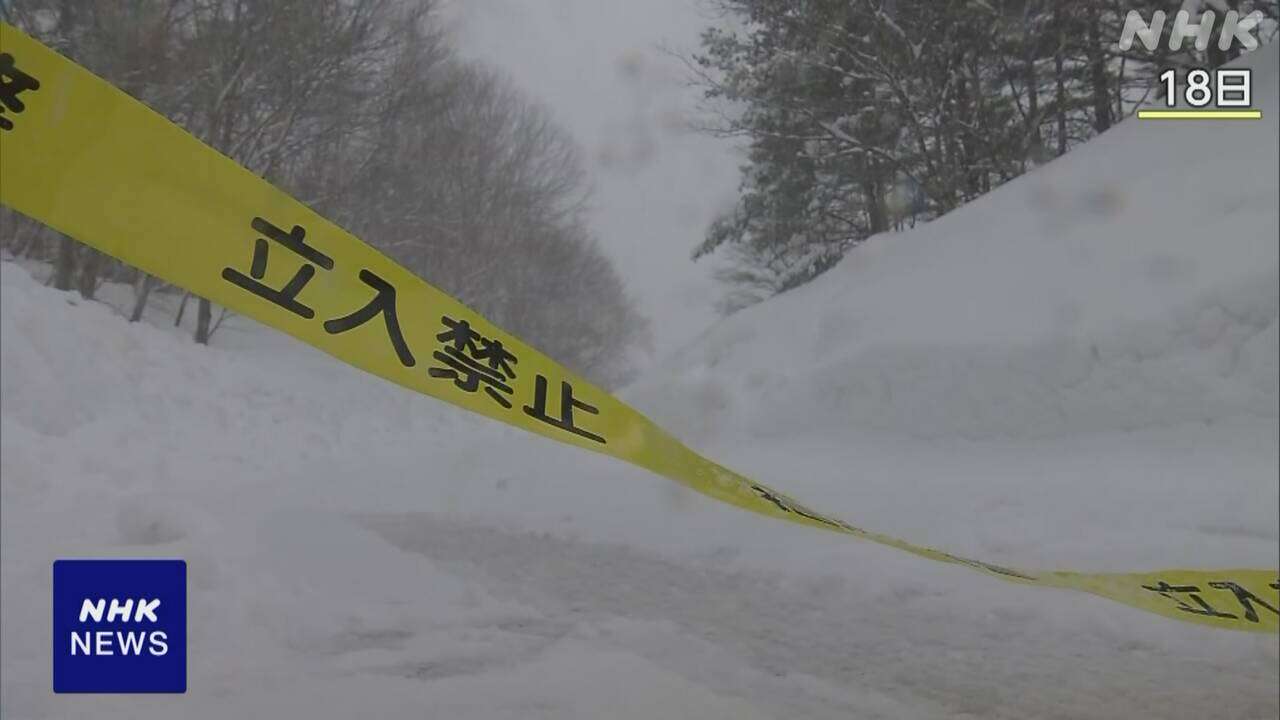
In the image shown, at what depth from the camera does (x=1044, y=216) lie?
6.98 m

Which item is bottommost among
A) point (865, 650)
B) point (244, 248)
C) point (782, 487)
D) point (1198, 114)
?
point (865, 650)

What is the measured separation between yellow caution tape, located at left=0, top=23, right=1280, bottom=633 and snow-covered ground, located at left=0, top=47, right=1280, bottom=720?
34.7 inches

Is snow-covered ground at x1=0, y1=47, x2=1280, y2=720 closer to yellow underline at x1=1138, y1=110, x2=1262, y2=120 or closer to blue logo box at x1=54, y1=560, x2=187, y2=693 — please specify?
blue logo box at x1=54, y1=560, x2=187, y2=693

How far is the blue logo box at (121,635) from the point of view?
189 cm

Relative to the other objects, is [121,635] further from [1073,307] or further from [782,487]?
[1073,307]

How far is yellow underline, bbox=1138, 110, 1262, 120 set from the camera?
6191 mm

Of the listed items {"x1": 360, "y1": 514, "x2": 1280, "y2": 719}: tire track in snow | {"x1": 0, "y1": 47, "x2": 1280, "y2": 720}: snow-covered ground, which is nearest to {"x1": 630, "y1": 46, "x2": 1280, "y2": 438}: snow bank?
{"x1": 0, "y1": 47, "x2": 1280, "y2": 720}: snow-covered ground

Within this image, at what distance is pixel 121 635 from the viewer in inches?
75.4

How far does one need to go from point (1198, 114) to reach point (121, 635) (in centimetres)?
731

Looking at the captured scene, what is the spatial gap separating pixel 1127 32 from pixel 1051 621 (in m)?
4.14

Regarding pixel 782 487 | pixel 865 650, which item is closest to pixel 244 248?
pixel 865 650

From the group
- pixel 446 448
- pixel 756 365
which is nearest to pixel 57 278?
pixel 446 448

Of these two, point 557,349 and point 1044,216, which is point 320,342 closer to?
point 1044,216

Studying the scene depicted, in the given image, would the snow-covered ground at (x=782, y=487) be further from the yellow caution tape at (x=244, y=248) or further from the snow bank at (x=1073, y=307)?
the yellow caution tape at (x=244, y=248)
